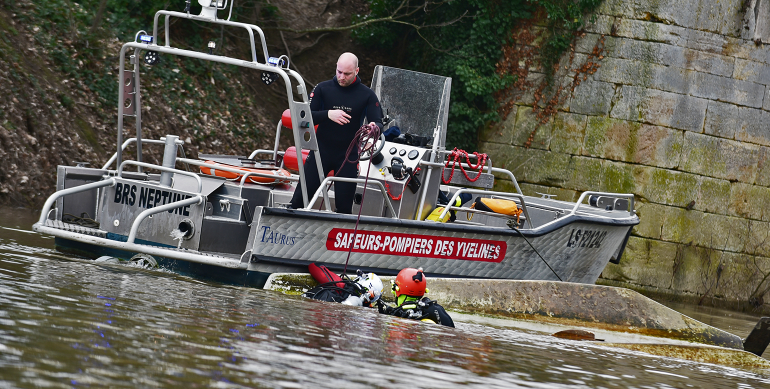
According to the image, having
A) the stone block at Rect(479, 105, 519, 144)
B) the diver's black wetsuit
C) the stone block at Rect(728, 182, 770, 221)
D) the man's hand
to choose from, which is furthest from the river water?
the stone block at Rect(728, 182, 770, 221)

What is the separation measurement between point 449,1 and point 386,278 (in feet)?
31.7

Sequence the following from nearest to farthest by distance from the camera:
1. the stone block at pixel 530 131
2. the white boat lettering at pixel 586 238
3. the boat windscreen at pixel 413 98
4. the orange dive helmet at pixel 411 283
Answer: the orange dive helmet at pixel 411 283 < the white boat lettering at pixel 586 238 < the boat windscreen at pixel 413 98 < the stone block at pixel 530 131

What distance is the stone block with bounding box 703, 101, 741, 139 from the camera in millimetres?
14492

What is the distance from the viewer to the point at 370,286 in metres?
6.68

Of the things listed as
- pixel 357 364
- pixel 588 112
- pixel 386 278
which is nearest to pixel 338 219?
pixel 386 278

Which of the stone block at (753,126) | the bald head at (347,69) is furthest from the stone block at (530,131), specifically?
the bald head at (347,69)

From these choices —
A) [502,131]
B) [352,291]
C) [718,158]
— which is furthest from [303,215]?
[718,158]

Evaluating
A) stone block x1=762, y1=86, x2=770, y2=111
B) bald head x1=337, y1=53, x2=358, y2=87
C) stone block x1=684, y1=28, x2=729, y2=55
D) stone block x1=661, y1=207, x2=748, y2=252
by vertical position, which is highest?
stone block x1=684, y1=28, x2=729, y2=55

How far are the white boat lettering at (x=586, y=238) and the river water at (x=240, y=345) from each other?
7.23ft

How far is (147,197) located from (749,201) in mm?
11165

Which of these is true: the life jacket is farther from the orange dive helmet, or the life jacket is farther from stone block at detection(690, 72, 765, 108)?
stone block at detection(690, 72, 765, 108)

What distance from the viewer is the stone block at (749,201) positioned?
47.8 ft

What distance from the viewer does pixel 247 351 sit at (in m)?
4.09

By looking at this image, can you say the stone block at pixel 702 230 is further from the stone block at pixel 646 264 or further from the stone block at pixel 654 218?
the stone block at pixel 646 264
